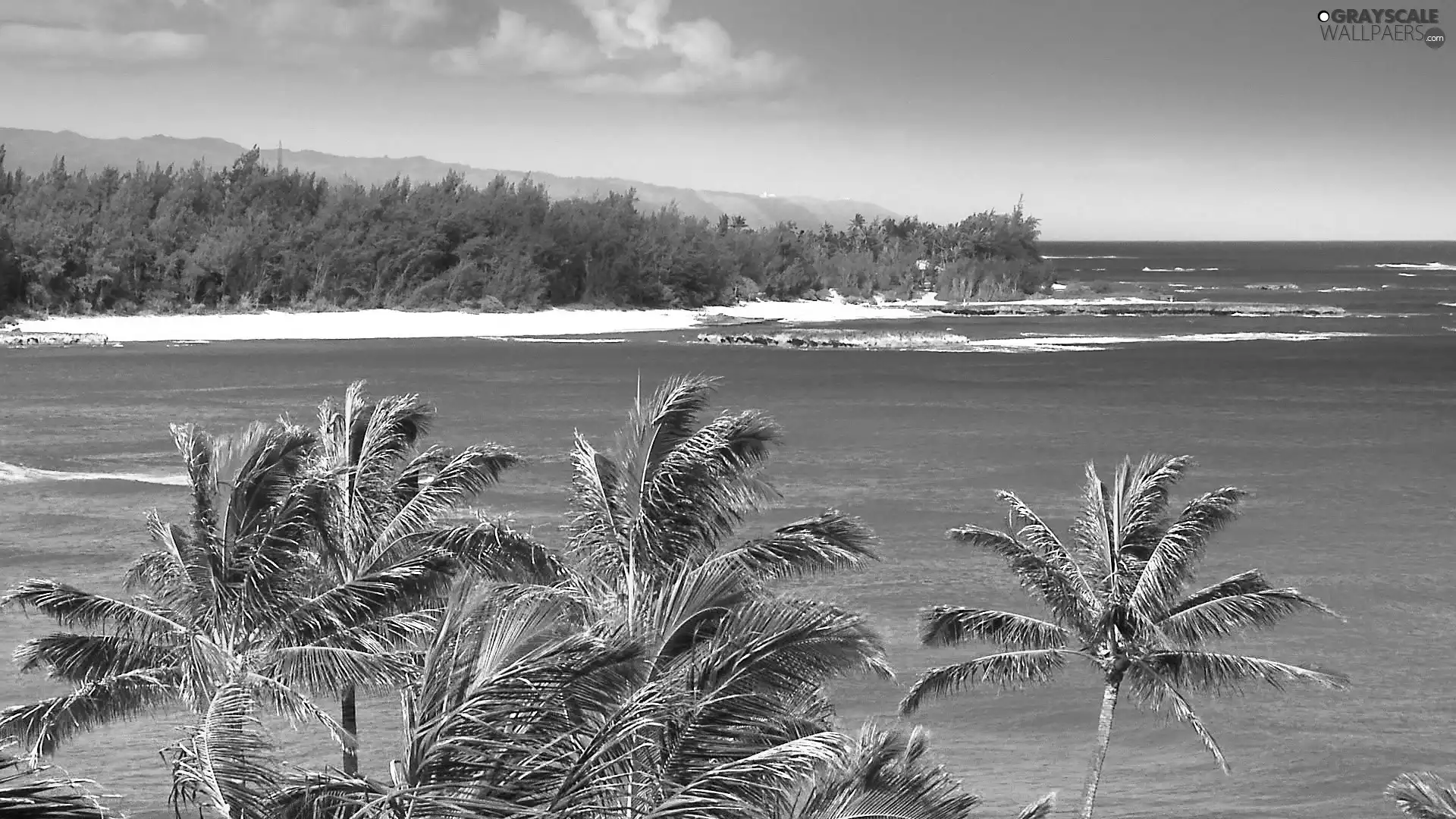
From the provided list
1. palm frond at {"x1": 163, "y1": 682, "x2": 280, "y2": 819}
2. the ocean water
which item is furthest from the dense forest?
palm frond at {"x1": 163, "y1": 682, "x2": 280, "y2": 819}

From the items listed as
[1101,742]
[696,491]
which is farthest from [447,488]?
[1101,742]

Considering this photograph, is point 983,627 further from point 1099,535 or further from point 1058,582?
point 1099,535

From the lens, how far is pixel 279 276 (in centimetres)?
11438

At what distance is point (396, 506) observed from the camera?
17.9m

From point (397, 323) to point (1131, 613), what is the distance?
329 ft

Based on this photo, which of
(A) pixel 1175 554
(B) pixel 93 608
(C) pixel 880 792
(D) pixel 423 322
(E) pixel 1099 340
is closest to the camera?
(C) pixel 880 792

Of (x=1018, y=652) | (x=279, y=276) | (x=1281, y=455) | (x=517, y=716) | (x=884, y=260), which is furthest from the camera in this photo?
(x=884, y=260)

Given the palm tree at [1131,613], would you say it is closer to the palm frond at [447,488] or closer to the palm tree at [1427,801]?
the palm tree at [1427,801]

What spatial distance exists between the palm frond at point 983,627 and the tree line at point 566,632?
0.13 ft

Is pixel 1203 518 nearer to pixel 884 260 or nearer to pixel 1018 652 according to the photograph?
pixel 1018 652

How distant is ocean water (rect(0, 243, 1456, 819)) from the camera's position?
24141 millimetres

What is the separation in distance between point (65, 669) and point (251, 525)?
82.1 inches

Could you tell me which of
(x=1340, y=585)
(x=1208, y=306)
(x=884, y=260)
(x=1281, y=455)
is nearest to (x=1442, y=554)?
(x=1340, y=585)

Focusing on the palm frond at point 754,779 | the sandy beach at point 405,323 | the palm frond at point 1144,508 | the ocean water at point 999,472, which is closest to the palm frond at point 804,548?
the palm frond at point 1144,508
